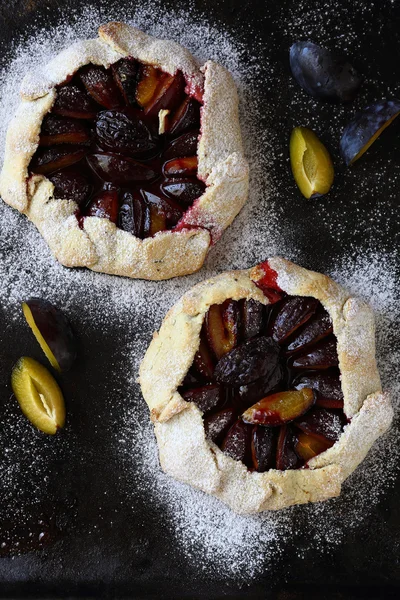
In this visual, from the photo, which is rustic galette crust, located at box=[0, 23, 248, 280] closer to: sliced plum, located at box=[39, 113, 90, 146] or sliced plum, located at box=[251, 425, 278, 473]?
sliced plum, located at box=[39, 113, 90, 146]

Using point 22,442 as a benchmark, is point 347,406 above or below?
below

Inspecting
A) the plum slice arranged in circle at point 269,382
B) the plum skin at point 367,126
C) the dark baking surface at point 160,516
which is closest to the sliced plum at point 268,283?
the plum slice arranged in circle at point 269,382

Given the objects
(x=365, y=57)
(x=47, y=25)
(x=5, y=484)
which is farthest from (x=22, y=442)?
(x=365, y=57)

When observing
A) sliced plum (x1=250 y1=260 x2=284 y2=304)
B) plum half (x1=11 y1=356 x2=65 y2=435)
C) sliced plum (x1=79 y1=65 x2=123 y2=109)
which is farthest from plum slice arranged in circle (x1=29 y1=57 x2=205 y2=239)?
plum half (x1=11 y1=356 x2=65 y2=435)

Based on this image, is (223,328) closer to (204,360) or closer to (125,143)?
(204,360)

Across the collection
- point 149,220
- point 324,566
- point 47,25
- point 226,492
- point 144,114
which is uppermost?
point 47,25

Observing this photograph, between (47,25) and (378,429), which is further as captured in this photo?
(47,25)

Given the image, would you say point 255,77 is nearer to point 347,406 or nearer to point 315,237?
point 315,237
